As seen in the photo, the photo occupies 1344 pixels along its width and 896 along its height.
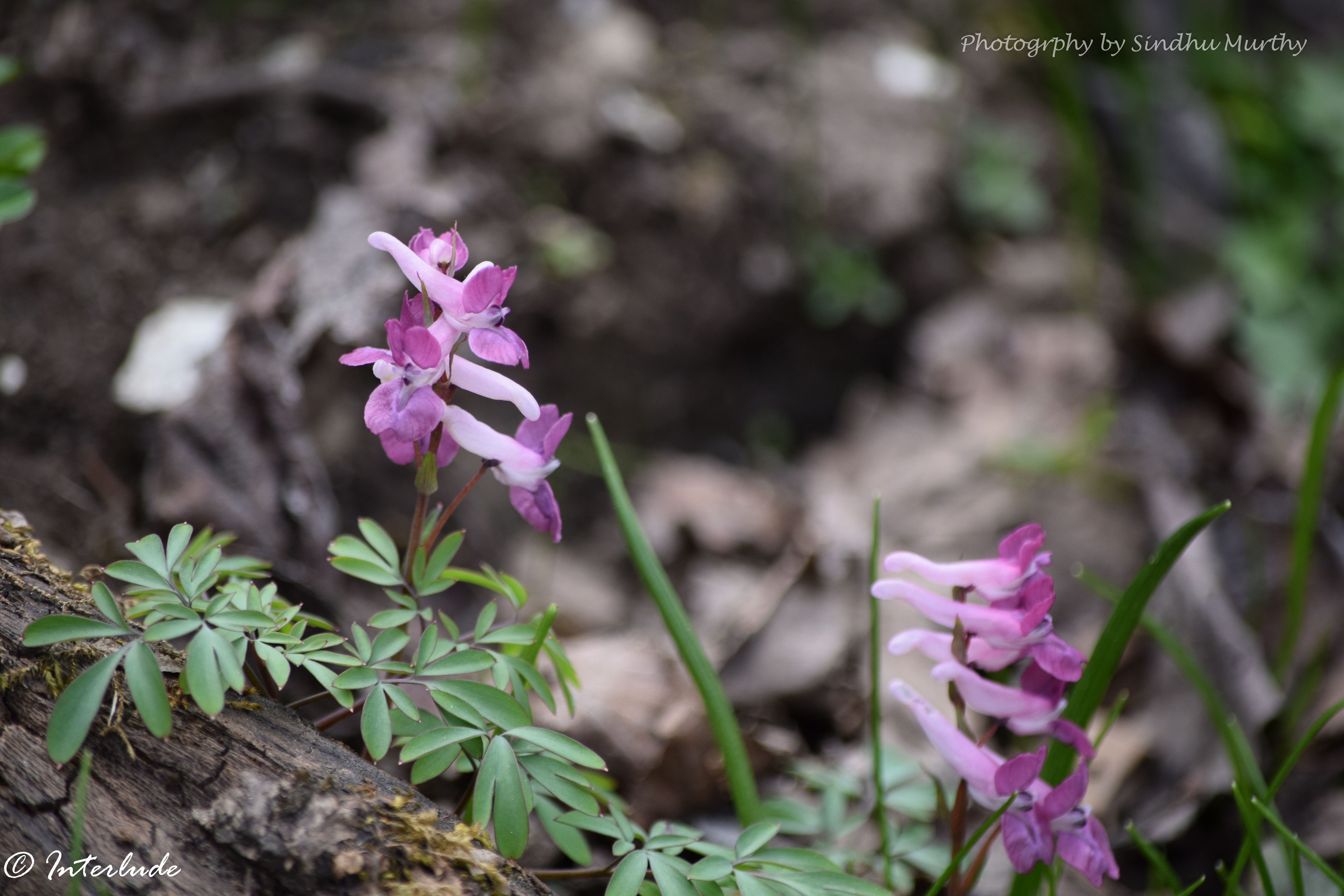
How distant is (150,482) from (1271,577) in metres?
3.37

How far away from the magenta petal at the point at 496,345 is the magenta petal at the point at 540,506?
22 centimetres

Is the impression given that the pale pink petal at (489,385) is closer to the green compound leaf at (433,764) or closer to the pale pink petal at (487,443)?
the pale pink petal at (487,443)

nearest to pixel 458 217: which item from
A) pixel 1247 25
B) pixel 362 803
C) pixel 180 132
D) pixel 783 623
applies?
pixel 180 132

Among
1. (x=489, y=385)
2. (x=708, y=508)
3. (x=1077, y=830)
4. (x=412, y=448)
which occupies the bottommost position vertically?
(x=708, y=508)

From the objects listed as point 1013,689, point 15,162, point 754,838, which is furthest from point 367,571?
point 15,162

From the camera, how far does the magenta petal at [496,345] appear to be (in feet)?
3.91

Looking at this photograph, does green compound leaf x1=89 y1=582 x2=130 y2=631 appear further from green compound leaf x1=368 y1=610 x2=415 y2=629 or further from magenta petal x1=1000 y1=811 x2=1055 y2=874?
magenta petal x1=1000 y1=811 x2=1055 y2=874

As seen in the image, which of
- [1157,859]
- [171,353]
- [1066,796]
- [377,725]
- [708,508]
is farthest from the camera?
[708,508]

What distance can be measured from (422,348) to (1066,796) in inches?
45.1

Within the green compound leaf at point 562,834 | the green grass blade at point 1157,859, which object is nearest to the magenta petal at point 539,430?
the green compound leaf at point 562,834

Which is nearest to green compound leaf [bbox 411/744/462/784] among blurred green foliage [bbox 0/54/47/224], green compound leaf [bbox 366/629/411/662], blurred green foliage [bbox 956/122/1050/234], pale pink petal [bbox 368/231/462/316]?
green compound leaf [bbox 366/629/411/662]

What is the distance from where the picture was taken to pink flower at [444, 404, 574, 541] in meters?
1.27

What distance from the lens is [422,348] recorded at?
1156 mm

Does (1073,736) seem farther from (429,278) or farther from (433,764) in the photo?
(429,278)
